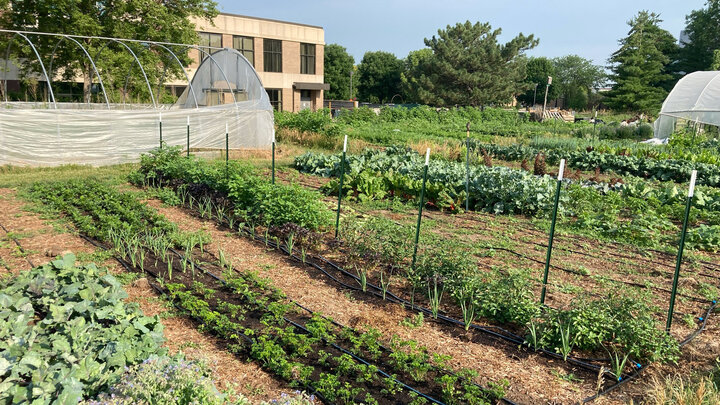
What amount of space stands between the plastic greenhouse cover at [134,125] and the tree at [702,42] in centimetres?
4652

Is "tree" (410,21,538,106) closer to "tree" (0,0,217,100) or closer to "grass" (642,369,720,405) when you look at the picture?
"tree" (0,0,217,100)

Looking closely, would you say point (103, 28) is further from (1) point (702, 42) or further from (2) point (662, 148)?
(1) point (702, 42)

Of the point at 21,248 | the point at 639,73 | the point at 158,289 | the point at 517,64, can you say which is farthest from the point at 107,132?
the point at 639,73

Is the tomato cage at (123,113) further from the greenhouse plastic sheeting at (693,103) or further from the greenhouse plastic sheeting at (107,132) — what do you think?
the greenhouse plastic sheeting at (693,103)

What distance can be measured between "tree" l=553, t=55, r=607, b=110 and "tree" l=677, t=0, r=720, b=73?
1636 cm

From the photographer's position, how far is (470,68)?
1609 inches

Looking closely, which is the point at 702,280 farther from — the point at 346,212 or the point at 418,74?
the point at 418,74

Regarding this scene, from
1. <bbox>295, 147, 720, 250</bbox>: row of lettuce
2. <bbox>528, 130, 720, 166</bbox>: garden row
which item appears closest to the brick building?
<bbox>528, 130, 720, 166</bbox>: garden row

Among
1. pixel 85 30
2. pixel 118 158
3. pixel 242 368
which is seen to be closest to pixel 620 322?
pixel 242 368

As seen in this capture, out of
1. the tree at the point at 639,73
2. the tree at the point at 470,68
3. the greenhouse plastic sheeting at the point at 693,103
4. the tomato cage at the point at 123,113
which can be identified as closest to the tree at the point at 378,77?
the tree at the point at 470,68

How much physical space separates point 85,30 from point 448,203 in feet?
54.3

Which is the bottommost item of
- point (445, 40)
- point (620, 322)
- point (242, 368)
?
point (242, 368)

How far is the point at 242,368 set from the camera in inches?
158

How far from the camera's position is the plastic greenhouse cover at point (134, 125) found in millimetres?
12547
